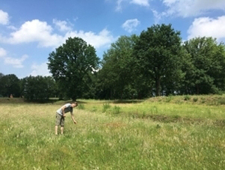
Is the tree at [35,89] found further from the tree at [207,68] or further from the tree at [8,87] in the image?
the tree at [207,68]

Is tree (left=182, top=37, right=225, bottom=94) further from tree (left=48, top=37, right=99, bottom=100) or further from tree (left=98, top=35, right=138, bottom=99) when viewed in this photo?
tree (left=48, top=37, right=99, bottom=100)

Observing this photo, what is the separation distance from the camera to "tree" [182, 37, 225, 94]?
67.8 metres

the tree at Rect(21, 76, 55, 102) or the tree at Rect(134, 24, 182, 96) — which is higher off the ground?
the tree at Rect(134, 24, 182, 96)

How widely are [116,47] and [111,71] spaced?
553 inches

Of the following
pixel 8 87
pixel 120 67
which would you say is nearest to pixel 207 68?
pixel 120 67

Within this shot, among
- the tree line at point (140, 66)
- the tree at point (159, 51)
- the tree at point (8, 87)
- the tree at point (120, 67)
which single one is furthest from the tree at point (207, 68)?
the tree at point (8, 87)

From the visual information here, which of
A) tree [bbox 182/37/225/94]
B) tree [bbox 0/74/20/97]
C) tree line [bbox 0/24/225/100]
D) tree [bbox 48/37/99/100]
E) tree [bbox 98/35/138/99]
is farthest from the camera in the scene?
tree [bbox 0/74/20/97]

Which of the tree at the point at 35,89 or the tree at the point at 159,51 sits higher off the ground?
the tree at the point at 159,51

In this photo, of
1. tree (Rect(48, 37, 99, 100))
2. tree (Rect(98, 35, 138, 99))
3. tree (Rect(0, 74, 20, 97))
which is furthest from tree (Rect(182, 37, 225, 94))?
tree (Rect(0, 74, 20, 97))

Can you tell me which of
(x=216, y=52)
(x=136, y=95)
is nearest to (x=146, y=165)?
(x=216, y=52)

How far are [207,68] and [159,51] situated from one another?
31869mm

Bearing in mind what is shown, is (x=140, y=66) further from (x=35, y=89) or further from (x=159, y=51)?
(x=35, y=89)

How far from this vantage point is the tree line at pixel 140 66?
47406 mm

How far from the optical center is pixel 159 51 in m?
45.0
